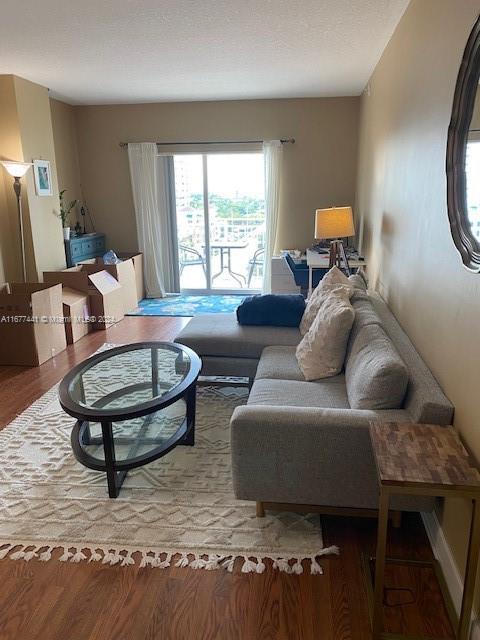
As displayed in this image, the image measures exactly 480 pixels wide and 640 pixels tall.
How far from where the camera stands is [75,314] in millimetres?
4586

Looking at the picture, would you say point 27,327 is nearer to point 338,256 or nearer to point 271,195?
point 338,256

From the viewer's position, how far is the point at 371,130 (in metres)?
4.48

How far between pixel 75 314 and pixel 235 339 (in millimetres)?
2136

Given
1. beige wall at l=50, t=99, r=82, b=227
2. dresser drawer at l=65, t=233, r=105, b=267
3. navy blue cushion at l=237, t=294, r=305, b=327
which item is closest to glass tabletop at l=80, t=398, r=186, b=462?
navy blue cushion at l=237, t=294, r=305, b=327

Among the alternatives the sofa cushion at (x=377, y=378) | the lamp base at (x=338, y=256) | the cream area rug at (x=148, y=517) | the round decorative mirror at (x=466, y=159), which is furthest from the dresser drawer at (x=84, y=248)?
the round decorative mirror at (x=466, y=159)

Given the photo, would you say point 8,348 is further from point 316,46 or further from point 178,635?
point 316,46

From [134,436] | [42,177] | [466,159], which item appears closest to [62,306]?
[42,177]

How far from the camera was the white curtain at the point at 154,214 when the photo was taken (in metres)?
6.01

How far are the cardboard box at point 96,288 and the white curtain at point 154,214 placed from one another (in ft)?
3.61

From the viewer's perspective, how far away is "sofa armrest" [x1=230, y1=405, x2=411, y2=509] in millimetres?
1823

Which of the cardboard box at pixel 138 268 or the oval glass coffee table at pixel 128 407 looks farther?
the cardboard box at pixel 138 268

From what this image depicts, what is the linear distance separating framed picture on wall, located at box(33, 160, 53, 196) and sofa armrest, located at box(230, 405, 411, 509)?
3894 millimetres

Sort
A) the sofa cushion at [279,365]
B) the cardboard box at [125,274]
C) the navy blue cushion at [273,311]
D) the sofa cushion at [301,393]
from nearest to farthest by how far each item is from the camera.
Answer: the sofa cushion at [301,393]
the sofa cushion at [279,365]
the navy blue cushion at [273,311]
the cardboard box at [125,274]

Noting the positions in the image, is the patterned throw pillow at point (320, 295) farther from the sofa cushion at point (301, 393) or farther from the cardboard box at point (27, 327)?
the cardboard box at point (27, 327)
